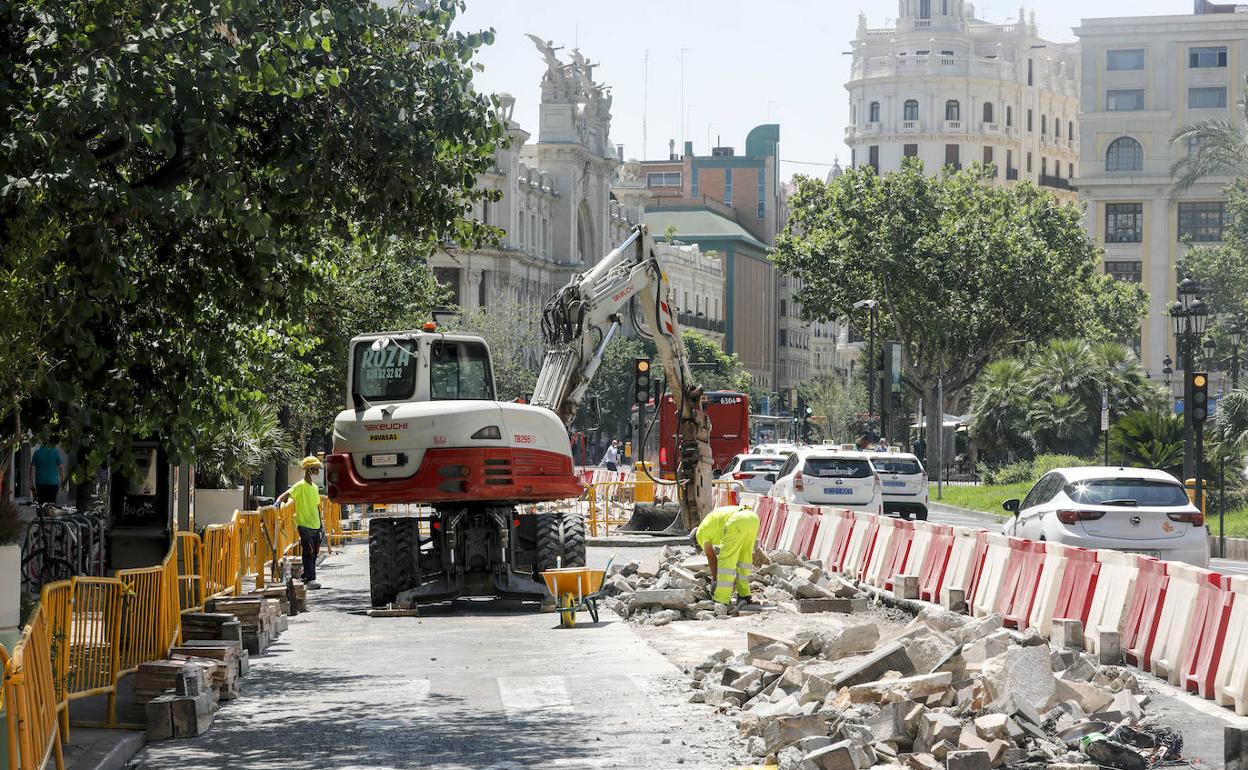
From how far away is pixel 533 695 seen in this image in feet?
44.1

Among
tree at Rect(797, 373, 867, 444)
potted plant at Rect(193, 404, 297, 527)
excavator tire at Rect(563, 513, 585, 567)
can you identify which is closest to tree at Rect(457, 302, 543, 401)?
tree at Rect(797, 373, 867, 444)

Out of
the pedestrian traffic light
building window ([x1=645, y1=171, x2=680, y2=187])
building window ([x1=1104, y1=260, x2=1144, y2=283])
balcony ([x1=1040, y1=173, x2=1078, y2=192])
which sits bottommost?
the pedestrian traffic light

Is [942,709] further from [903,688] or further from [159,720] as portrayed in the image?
[159,720]

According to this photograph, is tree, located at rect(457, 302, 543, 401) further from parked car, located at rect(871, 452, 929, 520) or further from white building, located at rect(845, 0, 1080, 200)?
white building, located at rect(845, 0, 1080, 200)

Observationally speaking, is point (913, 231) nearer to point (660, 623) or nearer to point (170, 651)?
point (660, 623)

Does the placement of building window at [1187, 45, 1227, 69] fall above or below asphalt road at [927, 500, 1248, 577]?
above

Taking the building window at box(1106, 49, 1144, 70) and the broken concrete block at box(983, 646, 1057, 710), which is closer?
the broken concrete block at box(983, 646, 1057, 710)

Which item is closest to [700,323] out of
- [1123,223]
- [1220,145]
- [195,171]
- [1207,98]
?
[1123,223]

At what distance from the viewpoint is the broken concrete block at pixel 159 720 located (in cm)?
1153

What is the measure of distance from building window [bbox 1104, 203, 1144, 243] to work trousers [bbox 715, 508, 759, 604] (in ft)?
303

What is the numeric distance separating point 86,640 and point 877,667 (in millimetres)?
4967

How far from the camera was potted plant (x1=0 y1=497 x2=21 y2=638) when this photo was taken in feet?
36.5

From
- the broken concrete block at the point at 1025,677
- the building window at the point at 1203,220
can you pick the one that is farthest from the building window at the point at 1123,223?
the broken concrete block at the point at 1025,677

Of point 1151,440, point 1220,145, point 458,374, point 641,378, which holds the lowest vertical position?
point 1151,440
